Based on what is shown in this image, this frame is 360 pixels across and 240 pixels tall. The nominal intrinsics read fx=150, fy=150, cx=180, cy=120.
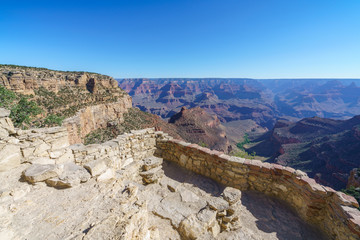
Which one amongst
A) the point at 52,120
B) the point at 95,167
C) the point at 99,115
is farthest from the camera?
the point at 99,115

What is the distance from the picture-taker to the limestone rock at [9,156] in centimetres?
401

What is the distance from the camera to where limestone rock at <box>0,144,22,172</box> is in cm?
401

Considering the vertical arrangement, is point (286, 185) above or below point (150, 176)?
above

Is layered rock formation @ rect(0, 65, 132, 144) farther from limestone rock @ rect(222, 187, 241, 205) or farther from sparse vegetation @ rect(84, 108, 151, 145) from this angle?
limestone rock @ rect(222, 187, 241, 205)

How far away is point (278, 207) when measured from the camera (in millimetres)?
5871

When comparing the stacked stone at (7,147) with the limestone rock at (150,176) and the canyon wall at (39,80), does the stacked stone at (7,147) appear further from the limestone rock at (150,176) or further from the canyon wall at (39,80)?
the canyon wall at (39,80)

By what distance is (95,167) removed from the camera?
4648 mm

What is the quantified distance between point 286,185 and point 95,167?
7089mm

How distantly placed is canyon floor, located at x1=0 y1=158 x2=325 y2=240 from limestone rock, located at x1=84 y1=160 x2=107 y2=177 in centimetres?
31

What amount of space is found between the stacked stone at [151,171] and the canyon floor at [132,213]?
0.32m

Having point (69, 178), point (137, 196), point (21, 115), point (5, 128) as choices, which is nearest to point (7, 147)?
point (5, 128)

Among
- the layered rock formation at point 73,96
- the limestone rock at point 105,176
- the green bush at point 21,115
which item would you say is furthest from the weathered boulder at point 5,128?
the layered rock formation at point 73,96

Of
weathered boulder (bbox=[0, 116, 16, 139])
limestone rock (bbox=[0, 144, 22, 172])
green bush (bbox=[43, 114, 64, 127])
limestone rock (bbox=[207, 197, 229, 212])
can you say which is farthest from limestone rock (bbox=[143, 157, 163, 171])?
green bush (bbox=[43, 114, 64, 127])

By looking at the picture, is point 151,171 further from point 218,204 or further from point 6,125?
point 6,125
